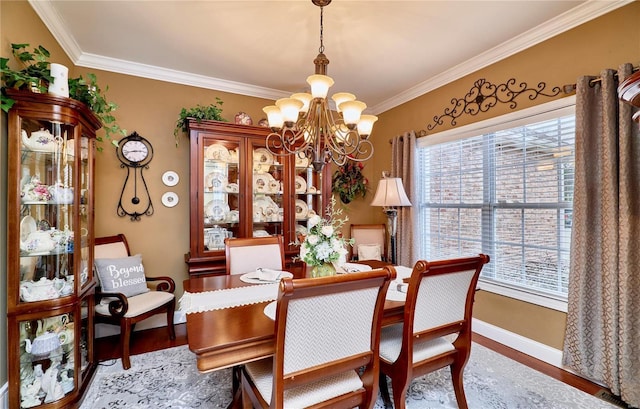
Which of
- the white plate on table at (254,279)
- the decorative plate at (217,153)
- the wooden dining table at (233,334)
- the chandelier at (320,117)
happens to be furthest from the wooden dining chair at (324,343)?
the decorative plate at (217,153)

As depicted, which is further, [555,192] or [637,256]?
[555,192]

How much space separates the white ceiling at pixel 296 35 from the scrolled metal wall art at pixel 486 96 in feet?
0.74

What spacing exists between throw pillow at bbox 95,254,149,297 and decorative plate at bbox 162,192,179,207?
61cm

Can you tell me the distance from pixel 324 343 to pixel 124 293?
2157 millimetres

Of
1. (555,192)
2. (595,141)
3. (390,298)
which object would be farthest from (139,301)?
(595,141)

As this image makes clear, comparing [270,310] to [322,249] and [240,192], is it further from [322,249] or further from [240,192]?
[240,192]

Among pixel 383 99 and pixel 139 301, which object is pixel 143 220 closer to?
pixel 139 301

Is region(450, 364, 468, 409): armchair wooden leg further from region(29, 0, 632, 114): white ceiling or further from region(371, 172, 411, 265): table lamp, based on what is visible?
region(29, 0, 632, 114): white ceiling

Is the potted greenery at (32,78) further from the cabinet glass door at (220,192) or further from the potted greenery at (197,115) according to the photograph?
the cabinet glass door at (220,192)

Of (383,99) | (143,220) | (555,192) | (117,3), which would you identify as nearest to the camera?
(117,3)

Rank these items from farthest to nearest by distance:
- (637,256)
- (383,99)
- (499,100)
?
(383,99)
(499,100)
(637,256)

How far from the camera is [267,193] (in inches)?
127

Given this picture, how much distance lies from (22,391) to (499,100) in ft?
13.4

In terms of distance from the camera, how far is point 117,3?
79.4 inches
